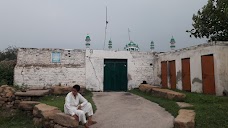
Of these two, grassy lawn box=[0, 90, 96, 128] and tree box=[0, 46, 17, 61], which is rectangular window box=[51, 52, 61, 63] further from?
tree box=[0, 46, 17, 61]

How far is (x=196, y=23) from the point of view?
13.8 meters

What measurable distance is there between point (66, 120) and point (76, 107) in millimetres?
506

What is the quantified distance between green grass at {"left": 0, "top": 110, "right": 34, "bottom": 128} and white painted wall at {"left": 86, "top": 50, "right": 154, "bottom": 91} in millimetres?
5441

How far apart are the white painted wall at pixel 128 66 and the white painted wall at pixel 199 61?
177 centimetres

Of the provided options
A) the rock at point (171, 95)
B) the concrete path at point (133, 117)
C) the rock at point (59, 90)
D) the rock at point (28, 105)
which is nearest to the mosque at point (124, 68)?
the rock at point (59, 90)

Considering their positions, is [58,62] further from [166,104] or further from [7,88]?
[166,104]

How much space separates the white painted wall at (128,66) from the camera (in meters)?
14.0

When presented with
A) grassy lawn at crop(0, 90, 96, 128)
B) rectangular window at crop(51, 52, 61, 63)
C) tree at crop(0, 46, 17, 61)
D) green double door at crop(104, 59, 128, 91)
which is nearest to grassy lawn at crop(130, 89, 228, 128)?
grassy lawn at crop(0, 90, 96, 128)

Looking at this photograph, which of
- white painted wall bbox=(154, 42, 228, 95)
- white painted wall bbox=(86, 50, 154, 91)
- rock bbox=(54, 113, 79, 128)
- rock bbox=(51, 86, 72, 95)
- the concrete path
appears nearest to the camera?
rock bbox=(54, 113, 79, 128)

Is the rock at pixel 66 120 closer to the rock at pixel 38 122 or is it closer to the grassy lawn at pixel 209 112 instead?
the rock at pixel 38 122

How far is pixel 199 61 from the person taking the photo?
11016 mm

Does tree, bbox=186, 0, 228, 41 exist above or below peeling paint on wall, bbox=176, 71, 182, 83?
above

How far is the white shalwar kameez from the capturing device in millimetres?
5680

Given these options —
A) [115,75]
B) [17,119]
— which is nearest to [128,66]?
[115,75]
